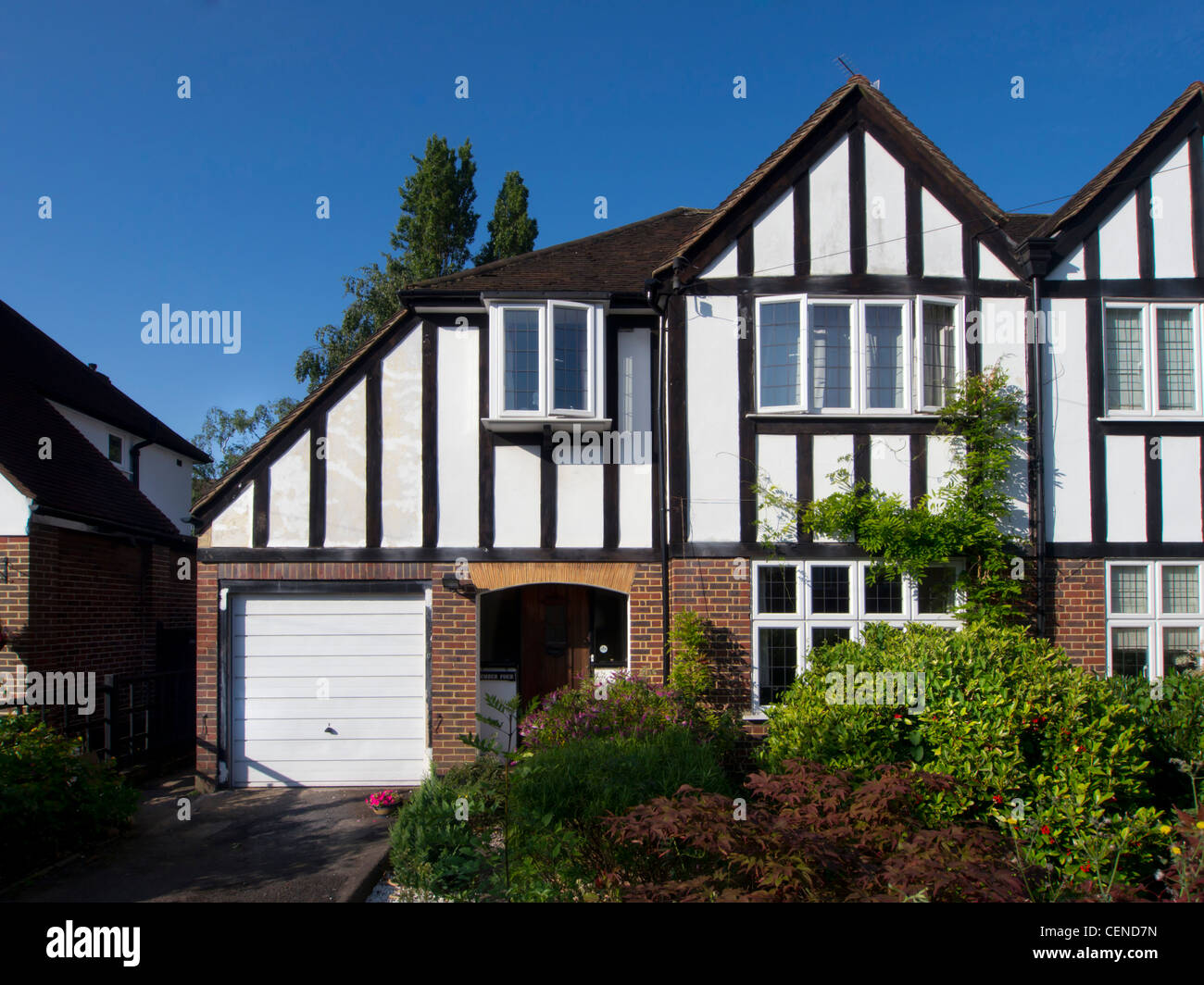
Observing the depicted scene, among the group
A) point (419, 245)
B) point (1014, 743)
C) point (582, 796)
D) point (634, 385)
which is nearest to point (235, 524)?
point (634, 385)

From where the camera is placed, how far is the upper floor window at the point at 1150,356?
9289 mm

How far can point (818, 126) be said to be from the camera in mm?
9070

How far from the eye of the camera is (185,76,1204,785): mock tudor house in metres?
9.07

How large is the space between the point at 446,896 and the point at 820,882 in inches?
129

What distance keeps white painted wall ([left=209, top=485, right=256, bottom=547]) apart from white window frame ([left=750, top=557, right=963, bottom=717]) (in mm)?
6333

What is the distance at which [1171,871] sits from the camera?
505cm

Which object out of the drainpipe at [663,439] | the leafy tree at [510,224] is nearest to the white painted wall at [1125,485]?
the drainpipe at [663,439]

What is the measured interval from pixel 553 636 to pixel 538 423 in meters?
3.19

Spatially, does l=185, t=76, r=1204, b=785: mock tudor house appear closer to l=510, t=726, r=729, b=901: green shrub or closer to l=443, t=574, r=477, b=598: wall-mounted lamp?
l=443, t=574, r=477, b=598: wall-mounted lamp

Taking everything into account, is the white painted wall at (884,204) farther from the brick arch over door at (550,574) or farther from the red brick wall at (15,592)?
the red brick wall at (15,592)

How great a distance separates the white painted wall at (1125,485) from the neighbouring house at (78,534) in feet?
37.4

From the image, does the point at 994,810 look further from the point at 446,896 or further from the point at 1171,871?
the point at 446,896

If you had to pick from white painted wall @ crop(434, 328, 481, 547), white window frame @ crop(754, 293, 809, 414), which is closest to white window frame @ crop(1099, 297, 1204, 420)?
white window frame @ crop(754, 293, 809, 414)
